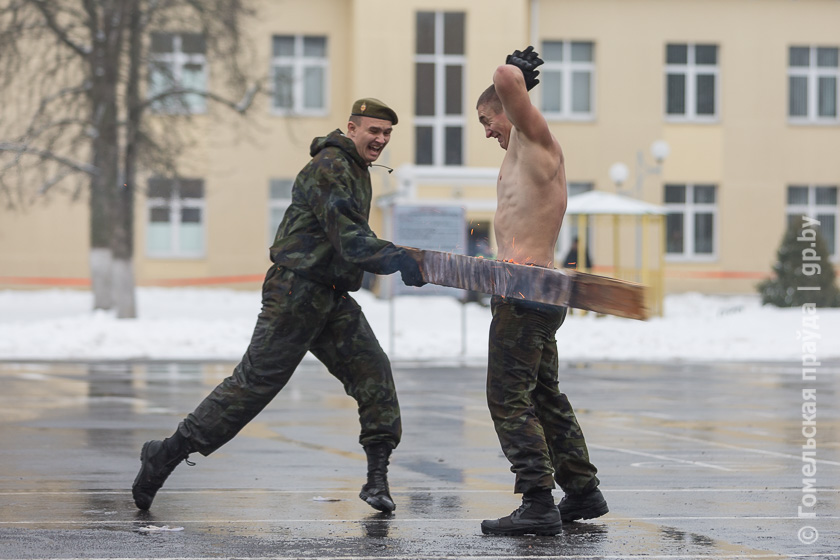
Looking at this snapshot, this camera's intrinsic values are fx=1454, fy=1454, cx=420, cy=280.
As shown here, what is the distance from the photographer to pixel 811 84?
40.8 metres

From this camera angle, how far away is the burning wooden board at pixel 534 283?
18.6ft

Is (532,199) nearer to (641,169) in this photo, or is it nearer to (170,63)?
(170,63)

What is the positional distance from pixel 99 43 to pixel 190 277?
14.5 meters

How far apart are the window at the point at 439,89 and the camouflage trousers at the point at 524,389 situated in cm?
3222

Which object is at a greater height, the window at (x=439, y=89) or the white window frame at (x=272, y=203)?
the window at (x=439, y=89)

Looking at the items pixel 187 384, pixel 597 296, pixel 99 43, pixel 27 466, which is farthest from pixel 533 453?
pixel 99 43

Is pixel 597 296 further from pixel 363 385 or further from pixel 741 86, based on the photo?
pixel 741 86

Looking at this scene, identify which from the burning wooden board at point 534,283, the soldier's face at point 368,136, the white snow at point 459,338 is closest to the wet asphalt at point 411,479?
the burning wooden board at point 534,283

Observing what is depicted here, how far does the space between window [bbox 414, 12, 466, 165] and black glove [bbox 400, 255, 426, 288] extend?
32.4 metres

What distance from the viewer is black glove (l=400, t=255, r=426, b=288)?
5.98m

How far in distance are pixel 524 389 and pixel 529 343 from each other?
0.19m

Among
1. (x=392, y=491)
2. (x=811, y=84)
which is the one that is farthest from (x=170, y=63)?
(x=811, y=84)

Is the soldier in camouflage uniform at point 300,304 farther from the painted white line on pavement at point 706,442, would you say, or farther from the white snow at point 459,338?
the white snow at point 459,338

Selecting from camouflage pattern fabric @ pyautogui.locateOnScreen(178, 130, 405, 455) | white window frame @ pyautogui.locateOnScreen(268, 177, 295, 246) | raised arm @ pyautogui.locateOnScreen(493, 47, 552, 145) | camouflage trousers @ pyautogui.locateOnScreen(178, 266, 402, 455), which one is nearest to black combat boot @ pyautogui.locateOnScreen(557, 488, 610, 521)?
camouflage trousers @ pyautogui.locateOnScreen(178, 266, 402, 455)
